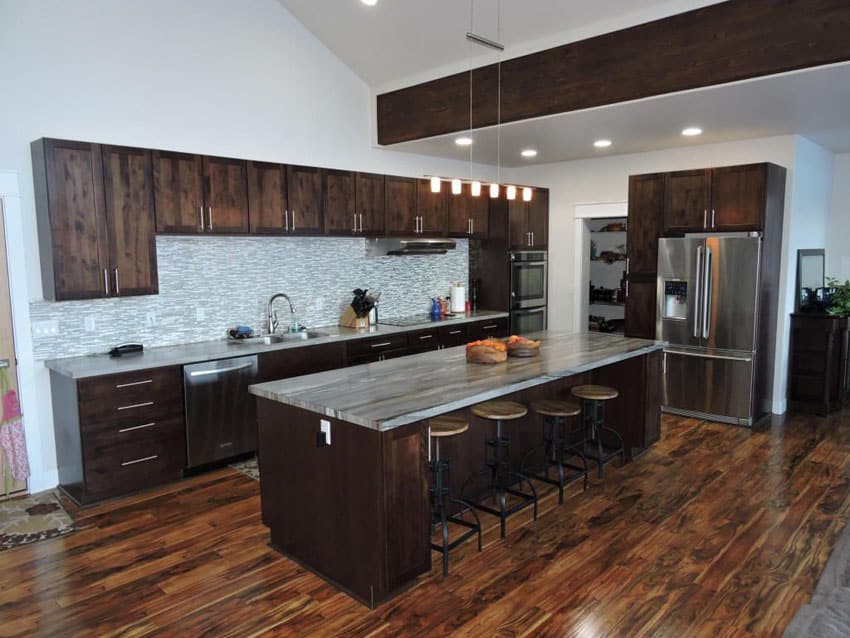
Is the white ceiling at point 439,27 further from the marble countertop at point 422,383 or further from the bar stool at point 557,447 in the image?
the bar stool at point 557,447

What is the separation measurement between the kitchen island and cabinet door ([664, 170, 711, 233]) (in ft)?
8.88

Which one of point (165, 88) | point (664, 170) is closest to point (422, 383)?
point (165, 88)

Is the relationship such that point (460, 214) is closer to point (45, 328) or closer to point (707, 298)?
point (707, 298)

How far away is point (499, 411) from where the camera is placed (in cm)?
361

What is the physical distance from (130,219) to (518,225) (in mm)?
4371

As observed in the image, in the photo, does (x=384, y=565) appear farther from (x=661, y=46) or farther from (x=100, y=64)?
(x=100, y=64)

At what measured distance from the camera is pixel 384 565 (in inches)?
111

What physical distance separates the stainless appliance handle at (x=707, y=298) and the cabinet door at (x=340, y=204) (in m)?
3.33

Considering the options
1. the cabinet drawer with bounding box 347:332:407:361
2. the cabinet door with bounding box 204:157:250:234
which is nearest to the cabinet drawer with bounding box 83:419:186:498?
the cabinet door with bounding box 204:157:250:234

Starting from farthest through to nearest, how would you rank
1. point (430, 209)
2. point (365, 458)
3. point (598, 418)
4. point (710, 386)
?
1. point (430, 209)
2. point (710, 386)
3. point (598, 418)
4. point (365, 458)

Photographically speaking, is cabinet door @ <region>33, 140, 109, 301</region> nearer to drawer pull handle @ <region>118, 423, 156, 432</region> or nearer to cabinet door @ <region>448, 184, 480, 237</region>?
drawer pull handle @ <region>118, 423, 156, 432</region>

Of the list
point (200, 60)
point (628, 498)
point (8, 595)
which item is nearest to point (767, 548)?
point (628, 498)

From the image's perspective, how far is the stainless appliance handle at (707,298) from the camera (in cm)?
568

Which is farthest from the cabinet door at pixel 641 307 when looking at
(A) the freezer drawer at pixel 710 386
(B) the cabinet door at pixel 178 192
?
(B) the cabinet door at pixel 178 192
